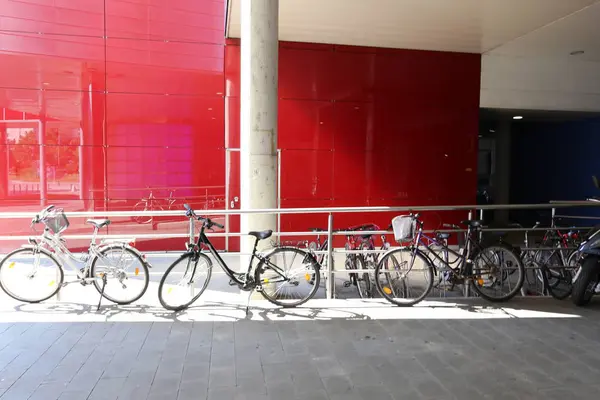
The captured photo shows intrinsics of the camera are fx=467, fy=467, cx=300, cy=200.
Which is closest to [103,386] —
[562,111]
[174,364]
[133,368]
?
[133,368]

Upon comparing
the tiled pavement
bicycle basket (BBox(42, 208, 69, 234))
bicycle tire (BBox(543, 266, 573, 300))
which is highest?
bicycle basket (BBox(42, 208, 69, 234))

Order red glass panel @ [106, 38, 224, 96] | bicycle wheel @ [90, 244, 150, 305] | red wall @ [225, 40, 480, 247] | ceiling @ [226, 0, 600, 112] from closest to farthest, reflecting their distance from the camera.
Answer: bicycle wheel @ [90, 244, 150, 305]
ceiling @ [226, 0, 600, 112]
red glass panel @ [106, 38, 224, 96]
red wall @ [225, 40, 480, 247]

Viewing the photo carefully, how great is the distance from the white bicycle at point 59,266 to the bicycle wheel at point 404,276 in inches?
97.4

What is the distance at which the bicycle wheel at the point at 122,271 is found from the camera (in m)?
4.71

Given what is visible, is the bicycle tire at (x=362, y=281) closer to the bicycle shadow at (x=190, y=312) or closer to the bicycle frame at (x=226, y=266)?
the bicycle shadow at (x=190, y=312)

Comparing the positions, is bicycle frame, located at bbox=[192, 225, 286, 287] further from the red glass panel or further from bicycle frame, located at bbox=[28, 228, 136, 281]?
the red glass panel

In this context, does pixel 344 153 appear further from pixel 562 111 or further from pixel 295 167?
pixel 562 111

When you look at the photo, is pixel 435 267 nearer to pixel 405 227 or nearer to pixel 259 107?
pixel 405 227

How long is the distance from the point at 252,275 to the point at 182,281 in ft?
2.29

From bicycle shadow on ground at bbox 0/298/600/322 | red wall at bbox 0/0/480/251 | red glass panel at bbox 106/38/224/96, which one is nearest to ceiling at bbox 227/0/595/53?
red wall at bbox 0/0/480/251

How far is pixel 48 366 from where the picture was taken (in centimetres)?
338

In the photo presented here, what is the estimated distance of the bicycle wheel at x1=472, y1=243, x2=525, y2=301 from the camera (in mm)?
5062

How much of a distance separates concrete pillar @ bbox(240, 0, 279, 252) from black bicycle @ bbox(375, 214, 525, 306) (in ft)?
4.85

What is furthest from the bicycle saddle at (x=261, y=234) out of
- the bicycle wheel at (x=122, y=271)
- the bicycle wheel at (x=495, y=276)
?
the bicycle wheel at (x=495, y=276)
